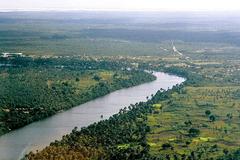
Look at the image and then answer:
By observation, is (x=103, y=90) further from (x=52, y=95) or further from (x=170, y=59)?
(x=170, y=59)

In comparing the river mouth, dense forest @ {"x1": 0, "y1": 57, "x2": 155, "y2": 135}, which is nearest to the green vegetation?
dense forest @ {"x1": 0, "y1": 57, "x2": 155, "y2": 135}

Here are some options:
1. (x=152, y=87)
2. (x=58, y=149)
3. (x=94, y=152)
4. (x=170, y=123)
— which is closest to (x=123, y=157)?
(x=94, y=152)

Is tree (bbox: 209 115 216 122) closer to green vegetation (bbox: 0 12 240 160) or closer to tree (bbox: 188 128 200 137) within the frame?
green vegetation (bbox: 0 12 240 160)

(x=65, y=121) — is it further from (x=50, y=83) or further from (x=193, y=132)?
(x=50, y=83)

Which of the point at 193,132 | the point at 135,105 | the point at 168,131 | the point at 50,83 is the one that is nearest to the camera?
the point at 193,132

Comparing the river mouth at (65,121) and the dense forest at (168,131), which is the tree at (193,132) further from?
the river mouth at (65,121)

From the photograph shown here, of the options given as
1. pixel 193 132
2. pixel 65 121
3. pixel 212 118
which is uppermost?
pixel 193 132

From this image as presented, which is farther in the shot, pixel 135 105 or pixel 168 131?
pixel 135 105

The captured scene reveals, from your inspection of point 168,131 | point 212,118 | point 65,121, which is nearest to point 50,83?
point 65,121
